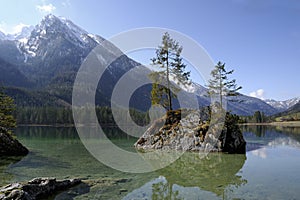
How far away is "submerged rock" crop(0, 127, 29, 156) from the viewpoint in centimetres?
3055

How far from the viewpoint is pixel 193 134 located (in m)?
37.0

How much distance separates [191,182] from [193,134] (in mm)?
19771

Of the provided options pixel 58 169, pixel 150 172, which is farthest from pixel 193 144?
pixel 58 169

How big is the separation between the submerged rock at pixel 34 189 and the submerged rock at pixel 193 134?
73.2ft

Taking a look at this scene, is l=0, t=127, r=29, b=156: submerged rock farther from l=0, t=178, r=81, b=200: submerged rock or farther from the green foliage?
l=0, t=178, r=81, b=200: submerged rock

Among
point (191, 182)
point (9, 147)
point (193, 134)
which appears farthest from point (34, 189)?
point (193, 134)

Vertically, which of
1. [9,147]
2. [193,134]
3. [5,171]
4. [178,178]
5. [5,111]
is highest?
[5,111]

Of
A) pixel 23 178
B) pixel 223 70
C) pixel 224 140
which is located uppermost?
pixel 223 70

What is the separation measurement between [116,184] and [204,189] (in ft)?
18.4

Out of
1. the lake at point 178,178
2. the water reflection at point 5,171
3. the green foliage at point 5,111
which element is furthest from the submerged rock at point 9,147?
the lake at point 178,178

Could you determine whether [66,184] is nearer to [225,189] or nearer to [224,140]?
[225,189]

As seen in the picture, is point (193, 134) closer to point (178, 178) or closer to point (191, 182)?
point (178, 178)

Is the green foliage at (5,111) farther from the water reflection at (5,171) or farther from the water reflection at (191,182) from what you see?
the water reflection at (191,182)

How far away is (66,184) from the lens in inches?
626
